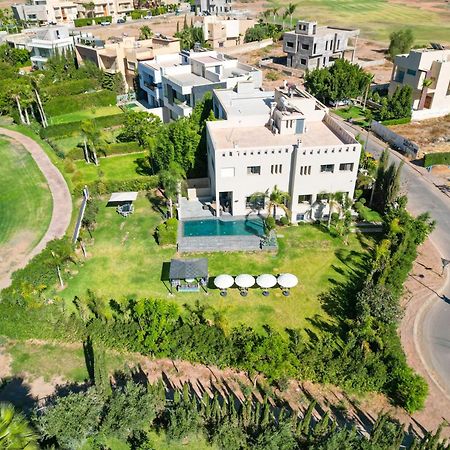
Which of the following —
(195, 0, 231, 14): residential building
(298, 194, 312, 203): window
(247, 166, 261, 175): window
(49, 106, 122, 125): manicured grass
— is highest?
(195, 0, 231, 14): residential building

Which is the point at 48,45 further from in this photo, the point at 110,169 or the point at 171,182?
the point at 171,182

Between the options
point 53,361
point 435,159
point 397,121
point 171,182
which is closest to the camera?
point 53,361

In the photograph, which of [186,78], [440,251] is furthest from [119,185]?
[440,251]

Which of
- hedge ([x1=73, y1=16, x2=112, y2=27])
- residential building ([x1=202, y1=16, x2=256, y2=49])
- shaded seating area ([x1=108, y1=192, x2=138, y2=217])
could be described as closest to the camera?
shaded seating area ([x1=108, y1=192, x2=138, y2=217])

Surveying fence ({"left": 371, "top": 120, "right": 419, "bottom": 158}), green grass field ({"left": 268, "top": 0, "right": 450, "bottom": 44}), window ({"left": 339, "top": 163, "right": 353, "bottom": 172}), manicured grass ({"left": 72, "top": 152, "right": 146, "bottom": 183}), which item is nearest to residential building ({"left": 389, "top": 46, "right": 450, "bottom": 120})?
fence ({"left": 371, "top": 120, "right": 419, "bottom": 158})

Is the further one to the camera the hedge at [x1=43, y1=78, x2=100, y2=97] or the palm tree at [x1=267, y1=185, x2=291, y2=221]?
the hedge at [x1=43, y1=78, x2=100, y2=97]

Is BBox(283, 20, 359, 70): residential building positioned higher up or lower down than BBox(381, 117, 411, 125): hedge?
higher up

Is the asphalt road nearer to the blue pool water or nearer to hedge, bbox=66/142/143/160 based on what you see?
the blue pool water
